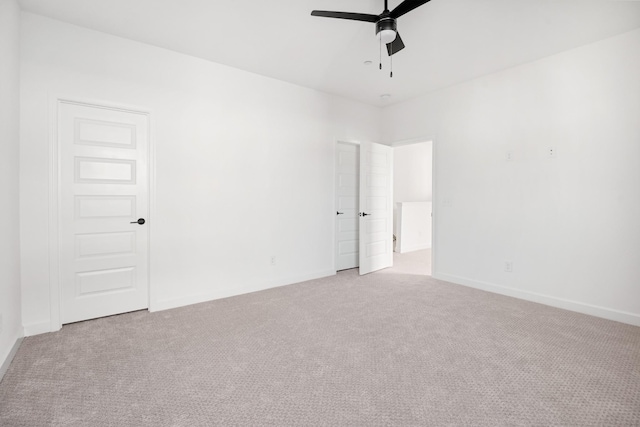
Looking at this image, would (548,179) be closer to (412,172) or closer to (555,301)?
(555,301)

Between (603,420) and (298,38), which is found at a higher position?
(298,38)

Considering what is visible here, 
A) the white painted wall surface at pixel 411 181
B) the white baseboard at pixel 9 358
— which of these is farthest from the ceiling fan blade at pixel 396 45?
the white painted wall surface at pixel 411 181

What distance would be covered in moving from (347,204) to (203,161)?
239 centimetres

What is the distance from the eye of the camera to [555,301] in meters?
3.37

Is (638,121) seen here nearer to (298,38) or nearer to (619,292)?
(619,292)

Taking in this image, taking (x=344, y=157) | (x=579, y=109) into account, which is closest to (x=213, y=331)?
(x=344, y=157)

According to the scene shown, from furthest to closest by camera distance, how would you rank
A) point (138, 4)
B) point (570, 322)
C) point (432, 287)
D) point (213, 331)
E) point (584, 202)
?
point (432, 287) < point (584, 202) < point (570, 322) < point (213, 331) < point (138, 4)

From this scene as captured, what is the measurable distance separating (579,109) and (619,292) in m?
1.87

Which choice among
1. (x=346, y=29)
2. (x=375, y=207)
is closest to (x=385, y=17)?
(x=346, y=29)

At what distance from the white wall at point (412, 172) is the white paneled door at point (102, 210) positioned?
5.50 m

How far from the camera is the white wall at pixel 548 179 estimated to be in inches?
116

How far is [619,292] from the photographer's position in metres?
2.98

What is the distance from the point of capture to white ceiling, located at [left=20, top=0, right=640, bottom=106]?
8.26ft

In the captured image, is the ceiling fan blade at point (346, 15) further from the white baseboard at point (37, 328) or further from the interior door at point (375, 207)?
the white baseboard at point (37, 328)
